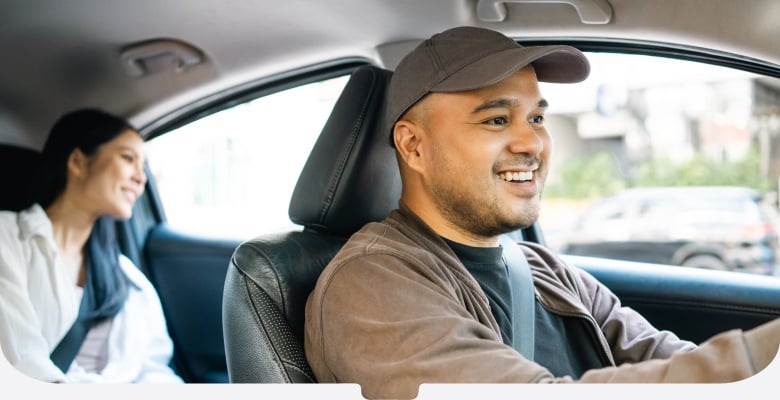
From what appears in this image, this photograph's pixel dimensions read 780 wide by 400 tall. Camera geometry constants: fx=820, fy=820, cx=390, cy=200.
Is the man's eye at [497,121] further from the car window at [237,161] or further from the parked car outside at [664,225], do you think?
the parked car outside at [664,225]

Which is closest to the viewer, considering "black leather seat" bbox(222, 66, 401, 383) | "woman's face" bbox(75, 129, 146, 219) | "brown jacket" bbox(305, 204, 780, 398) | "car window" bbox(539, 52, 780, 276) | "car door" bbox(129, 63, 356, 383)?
"brown jacket" bbox(305, 204, 780, 398)

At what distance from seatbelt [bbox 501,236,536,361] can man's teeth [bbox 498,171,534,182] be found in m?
0.19

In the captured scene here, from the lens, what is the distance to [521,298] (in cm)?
145

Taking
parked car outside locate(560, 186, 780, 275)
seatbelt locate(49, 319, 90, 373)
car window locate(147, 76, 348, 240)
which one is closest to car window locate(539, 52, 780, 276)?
parked car outside locate(560, 186, 780, 275)

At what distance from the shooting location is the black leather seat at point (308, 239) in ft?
4.29

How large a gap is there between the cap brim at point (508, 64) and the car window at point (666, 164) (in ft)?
0.22

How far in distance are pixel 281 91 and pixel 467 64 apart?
682 millimetres

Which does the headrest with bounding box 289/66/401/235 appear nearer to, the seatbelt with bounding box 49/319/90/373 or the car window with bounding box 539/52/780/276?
the car window with bounding box 539/52/780/276

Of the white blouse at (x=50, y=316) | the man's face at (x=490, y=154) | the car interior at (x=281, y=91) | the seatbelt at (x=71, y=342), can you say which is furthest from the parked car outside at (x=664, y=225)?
the seatbelt at (x=71, y=342)

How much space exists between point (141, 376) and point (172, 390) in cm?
81

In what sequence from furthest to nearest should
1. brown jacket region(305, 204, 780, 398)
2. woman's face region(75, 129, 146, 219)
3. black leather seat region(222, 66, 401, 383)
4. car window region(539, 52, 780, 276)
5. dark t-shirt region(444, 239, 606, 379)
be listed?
car window region(539, 52, 780, 276) → woman's face region(75, 129, 146, 219) → dark t-shirt region(444, 239, 606, 379) → black leather seat region(222, 66, 401, 383) → brown jacket region(305, 204, 780, 398)

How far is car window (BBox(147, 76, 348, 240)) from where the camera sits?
184 cm

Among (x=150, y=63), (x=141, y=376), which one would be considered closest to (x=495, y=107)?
(x=150, y=63)

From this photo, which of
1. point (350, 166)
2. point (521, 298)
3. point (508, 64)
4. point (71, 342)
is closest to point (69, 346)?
point (71, 342)
